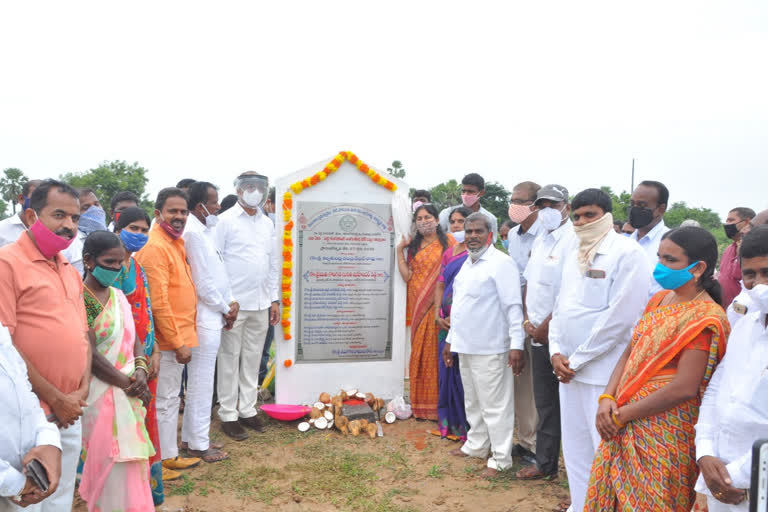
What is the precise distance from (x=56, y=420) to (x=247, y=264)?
266cm

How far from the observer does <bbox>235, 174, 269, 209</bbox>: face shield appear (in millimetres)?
4949

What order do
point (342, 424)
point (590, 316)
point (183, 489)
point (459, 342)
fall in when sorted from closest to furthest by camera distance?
→ point (590, 316), point (183, 489), point (459, 342), point (342, 424)

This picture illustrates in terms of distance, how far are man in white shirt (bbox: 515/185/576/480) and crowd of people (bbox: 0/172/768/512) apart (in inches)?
0.6

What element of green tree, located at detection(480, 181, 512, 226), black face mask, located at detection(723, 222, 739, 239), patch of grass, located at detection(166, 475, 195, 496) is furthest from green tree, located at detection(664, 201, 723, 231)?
patch of grass, located at detection(166, 475, 195, 496)

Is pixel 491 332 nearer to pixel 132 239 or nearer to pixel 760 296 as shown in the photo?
pixel 760 296

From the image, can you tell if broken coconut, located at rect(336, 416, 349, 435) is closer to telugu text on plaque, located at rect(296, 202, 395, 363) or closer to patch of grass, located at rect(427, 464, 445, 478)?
telugu text on plaque, located at rect(296, 202, 395, 363)

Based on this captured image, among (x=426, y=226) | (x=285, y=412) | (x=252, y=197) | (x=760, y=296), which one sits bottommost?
(x=285, y=412)

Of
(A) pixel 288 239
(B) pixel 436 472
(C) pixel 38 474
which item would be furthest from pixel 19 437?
(A) pixel 288 239

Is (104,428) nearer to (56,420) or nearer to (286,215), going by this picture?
(56,420)

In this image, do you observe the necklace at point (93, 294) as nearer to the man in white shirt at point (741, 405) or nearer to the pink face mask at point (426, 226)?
the man in white shirt at point (741, 405)

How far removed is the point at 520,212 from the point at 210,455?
3115mm

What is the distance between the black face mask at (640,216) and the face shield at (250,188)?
3.04 m

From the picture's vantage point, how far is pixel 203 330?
4.38 m

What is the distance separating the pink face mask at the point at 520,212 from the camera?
454 cm
